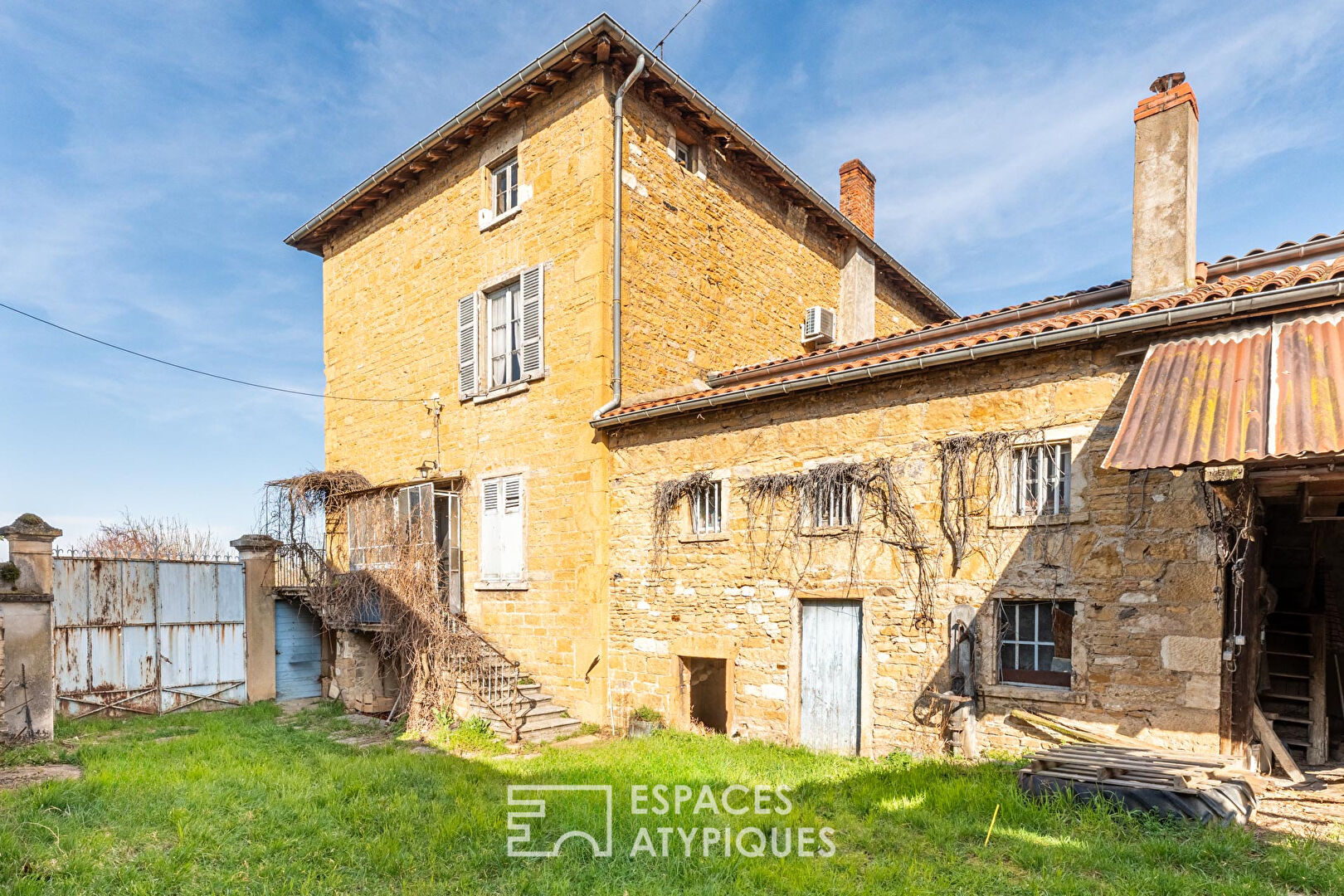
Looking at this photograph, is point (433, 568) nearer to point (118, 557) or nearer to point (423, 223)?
point (118, 557)

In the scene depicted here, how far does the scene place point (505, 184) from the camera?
11828mm

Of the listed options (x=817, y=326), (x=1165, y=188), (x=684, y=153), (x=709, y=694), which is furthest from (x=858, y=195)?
(x=709, y=694)

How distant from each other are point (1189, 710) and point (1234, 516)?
163cm

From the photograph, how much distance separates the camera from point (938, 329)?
9.16 m

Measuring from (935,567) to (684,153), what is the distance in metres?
7.49

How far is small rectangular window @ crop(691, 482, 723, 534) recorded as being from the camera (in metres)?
9.41

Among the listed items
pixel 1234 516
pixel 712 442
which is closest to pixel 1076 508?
→ pixel 1234 516

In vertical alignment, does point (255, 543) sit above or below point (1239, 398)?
below

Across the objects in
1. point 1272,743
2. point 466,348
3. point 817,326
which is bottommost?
point 1272,743

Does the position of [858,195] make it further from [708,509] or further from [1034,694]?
[1034,694]

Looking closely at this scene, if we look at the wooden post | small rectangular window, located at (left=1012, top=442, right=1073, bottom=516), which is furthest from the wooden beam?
small rectangular window, located at (left=1012, top=442, right=1073, bottom=516)

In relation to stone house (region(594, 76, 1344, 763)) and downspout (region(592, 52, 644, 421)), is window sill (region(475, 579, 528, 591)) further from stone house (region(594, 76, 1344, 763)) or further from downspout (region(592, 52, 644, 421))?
downspout (region(592, 52, 644, 421))

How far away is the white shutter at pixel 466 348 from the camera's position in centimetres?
1184

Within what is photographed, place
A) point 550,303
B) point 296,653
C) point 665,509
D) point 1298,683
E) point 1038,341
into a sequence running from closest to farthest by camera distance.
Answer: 1. point 1038,341
2. point 1298,683
3. point 665,509
4. point 550,303
5. point 296,653
